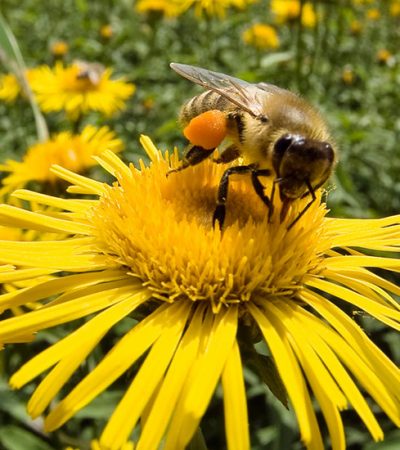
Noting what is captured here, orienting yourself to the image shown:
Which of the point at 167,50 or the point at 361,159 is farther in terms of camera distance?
the point at 167,50

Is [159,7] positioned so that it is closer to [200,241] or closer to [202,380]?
[200,241]

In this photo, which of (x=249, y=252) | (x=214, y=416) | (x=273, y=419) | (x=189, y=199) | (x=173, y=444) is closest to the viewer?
(x=173, y=444)

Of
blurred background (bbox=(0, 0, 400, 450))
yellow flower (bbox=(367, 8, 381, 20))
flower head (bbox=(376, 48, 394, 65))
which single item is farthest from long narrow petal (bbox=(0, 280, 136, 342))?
yellow flower (bbox=(367, 8, 381, 20))

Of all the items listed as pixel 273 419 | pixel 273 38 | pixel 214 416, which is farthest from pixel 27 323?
pixel 273 38

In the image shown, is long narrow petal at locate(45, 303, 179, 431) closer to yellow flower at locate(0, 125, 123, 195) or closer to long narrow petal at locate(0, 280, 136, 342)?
long narrow petal at locate(0, 280, 136, 342)

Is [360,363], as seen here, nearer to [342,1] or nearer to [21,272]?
[21,272]

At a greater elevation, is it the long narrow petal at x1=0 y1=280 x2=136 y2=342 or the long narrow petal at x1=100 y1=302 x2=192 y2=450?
the long narrow petal at x1=0 y1=280 x2=136 y2=342

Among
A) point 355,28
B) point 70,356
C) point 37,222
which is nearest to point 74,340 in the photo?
point 70,356
